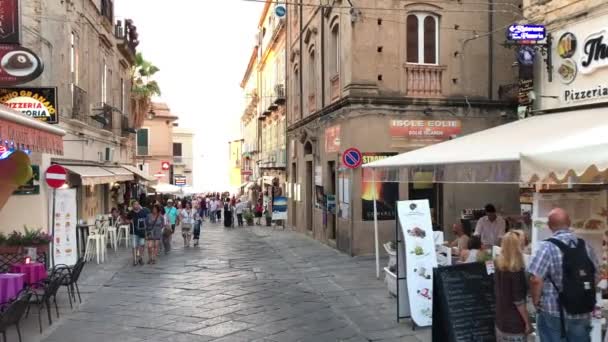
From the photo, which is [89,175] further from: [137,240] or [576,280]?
[576,280]

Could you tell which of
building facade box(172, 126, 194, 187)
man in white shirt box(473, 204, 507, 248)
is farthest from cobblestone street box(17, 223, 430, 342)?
building facade box(172, 126, 194, 187)

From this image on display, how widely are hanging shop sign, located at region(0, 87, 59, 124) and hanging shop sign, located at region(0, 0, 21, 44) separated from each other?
169cm

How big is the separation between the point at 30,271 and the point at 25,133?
2817mm

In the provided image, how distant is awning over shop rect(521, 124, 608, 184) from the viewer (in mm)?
5777

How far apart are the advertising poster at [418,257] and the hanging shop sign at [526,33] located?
460 cm

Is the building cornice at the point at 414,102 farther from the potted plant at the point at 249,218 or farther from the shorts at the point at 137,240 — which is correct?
the potted plant at the point at 249,218

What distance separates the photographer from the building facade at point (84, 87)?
1532cm

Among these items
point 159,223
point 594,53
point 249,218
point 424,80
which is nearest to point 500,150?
point 594,53

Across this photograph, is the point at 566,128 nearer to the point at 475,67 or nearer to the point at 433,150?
the point at 433,150

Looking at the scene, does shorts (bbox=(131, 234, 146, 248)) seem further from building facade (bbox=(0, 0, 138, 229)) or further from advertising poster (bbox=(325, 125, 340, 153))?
advertising poster (bbox=(325, 125, 340, 153))

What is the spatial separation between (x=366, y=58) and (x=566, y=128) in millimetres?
8870

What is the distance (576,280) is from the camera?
4.97m

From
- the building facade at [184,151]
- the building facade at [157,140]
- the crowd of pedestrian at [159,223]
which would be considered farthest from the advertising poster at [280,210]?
the building facade at [184,151]

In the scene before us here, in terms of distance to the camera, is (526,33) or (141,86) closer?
(526,33)
